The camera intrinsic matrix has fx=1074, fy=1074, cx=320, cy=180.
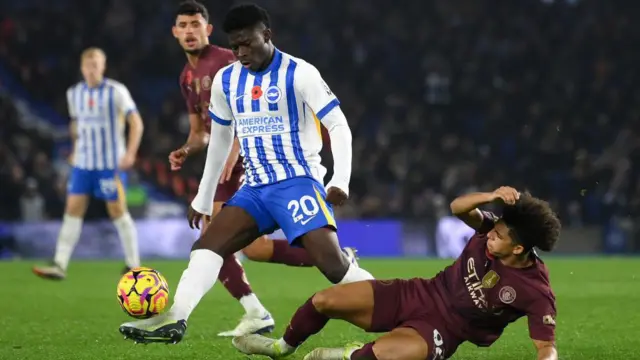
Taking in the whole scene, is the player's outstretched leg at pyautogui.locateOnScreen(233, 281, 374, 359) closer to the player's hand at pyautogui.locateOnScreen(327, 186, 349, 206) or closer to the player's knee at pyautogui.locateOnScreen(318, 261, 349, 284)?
the player's knee at pyautogui.locateOnScreen(318, 261, 349, 284)

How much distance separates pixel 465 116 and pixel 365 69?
2086mm

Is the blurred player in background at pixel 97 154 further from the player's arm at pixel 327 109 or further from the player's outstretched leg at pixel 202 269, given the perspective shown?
the player's arm at pixel 327 109

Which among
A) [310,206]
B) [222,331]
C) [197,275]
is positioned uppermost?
[310,206]

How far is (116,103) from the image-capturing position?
11.0 m

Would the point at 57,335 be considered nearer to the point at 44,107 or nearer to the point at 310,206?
the point at 310,206

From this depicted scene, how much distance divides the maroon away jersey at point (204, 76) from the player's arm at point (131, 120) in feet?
13.4

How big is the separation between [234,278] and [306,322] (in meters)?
1.69

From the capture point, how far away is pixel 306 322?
16.2 feet

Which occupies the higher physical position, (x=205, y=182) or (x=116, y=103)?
(x=116, y=103)

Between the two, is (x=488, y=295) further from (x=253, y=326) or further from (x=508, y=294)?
(x=253, y=326)

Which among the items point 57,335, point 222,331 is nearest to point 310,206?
point 222,331

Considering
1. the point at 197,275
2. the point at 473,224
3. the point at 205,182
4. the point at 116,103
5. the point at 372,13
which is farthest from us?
the point at 372,13

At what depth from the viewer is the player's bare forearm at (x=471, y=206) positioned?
4555mm

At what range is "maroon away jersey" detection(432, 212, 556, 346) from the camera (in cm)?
454
